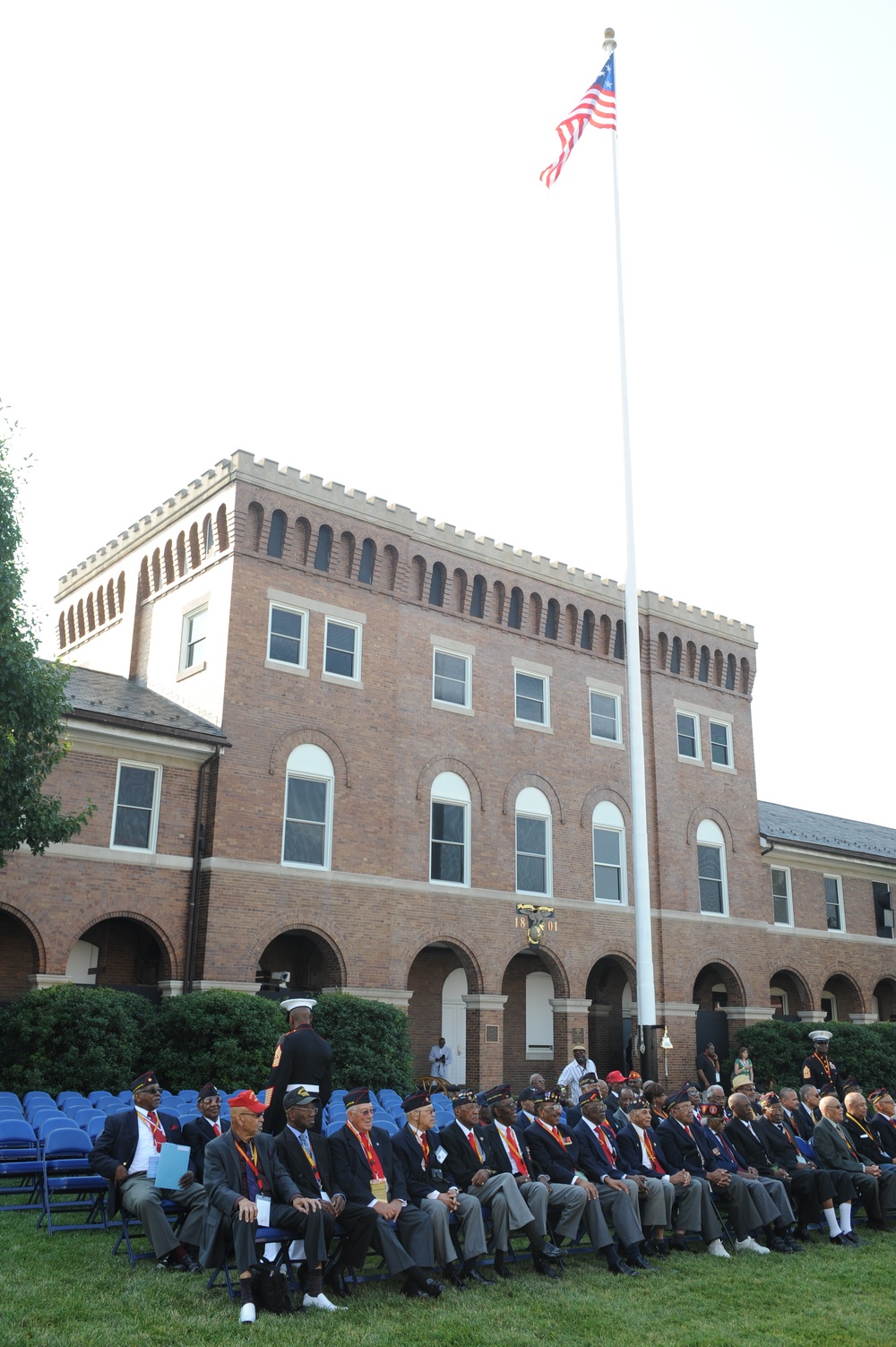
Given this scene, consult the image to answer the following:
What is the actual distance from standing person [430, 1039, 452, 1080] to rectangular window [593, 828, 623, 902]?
553 centimetres

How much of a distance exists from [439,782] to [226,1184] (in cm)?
1797

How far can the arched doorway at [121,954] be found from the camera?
75.6 feet

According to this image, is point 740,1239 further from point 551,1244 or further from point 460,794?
point 460,794

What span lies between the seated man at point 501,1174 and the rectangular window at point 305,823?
1263 centimetres

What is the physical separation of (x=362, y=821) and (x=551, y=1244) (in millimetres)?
14958

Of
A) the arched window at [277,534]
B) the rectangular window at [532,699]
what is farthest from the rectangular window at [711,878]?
the arched window at [277,534]

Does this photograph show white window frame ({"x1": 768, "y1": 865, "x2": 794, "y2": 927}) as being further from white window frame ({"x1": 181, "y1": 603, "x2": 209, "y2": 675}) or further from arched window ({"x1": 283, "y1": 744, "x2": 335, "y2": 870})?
white window frame ({"x1": 181, "y1": 603, "x2": 209, "y2": 675})

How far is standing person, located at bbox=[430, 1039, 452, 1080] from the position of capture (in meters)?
26.6

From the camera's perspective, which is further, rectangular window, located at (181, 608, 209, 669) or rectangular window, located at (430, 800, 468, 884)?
rectangular window, located at (430, 800, 468, 884)

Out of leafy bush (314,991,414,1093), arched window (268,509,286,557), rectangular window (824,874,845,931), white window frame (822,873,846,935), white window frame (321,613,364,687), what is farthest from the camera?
rectangular window (824,874,845,931)

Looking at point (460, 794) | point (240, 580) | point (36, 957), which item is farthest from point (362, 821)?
point (36, 957)

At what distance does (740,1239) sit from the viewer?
480 inches

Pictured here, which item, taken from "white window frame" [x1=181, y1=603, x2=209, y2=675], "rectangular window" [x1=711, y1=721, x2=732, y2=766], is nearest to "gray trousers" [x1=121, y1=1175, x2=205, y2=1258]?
"white window frame" [x1=181, y1=603, x2=209, y2=675]

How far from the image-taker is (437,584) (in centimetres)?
2870
